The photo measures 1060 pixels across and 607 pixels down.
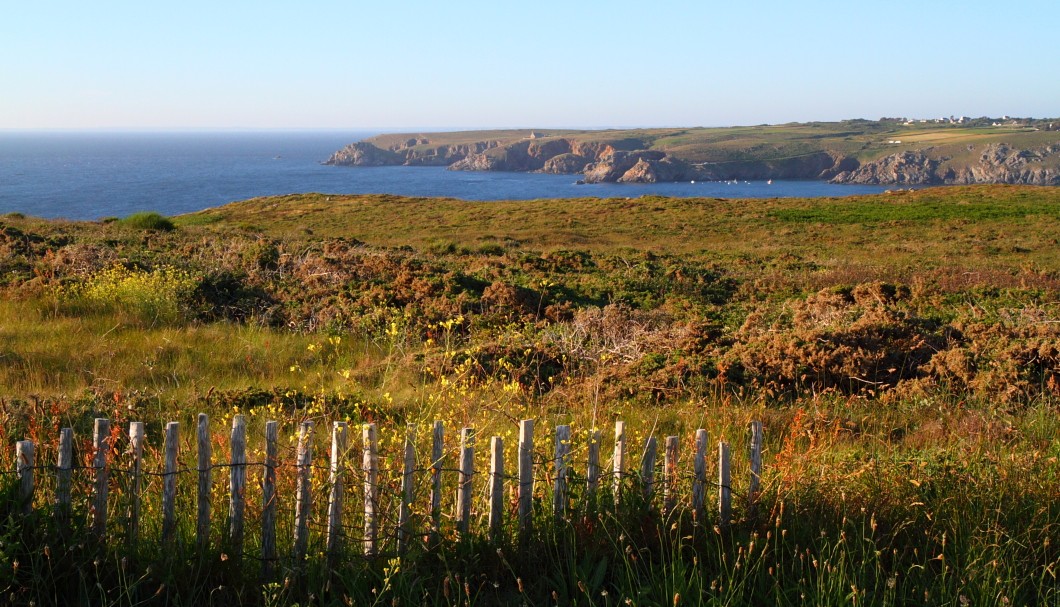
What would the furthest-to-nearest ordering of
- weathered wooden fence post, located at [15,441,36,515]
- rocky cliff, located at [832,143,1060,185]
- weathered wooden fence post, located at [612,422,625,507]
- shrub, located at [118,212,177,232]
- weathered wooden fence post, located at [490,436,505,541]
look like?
rocky cliff, located at [832,143,1060,185] → shrub, located at [118,212,177,232] → weathered wooden fence post, located at [612,422,625,507] → weathered wooden fence post, located at [490,436,505,541] → weathered wooden fence post, located at [15,441,36,515]

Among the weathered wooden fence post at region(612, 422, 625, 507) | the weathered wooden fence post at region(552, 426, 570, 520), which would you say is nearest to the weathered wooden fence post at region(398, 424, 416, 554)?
the weathered wooden fence post at region(552, 426, 570, 520)

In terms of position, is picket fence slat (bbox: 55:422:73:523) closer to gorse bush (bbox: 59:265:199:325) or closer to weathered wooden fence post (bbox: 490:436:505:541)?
weathered wooden fence post (bbox: 490:436:505:541)

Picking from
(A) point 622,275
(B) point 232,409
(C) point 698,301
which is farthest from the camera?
(A) point 622,275

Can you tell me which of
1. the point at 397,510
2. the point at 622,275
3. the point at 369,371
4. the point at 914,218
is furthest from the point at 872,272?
the point at 914,218

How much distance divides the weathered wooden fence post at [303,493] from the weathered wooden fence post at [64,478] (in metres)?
0.95

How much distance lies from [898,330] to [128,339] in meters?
8.19

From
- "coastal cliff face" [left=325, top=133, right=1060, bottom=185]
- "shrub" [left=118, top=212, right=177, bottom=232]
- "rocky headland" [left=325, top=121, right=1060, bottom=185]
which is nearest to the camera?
"shrub" [left=118, top=212, right=177, bottom=232]

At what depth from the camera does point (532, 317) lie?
36.4 feet

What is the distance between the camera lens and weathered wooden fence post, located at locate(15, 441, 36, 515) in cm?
330

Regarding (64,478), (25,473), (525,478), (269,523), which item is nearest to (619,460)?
(525,478)

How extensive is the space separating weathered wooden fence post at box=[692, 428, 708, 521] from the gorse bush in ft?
25.8

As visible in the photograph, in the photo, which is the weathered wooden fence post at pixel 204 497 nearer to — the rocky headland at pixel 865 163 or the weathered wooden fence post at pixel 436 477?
the weathered wooden fence post at pixel 436 477

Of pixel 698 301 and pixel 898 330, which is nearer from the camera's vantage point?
pixel 898 330

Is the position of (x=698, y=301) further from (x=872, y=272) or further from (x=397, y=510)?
(x=397, y=510)
